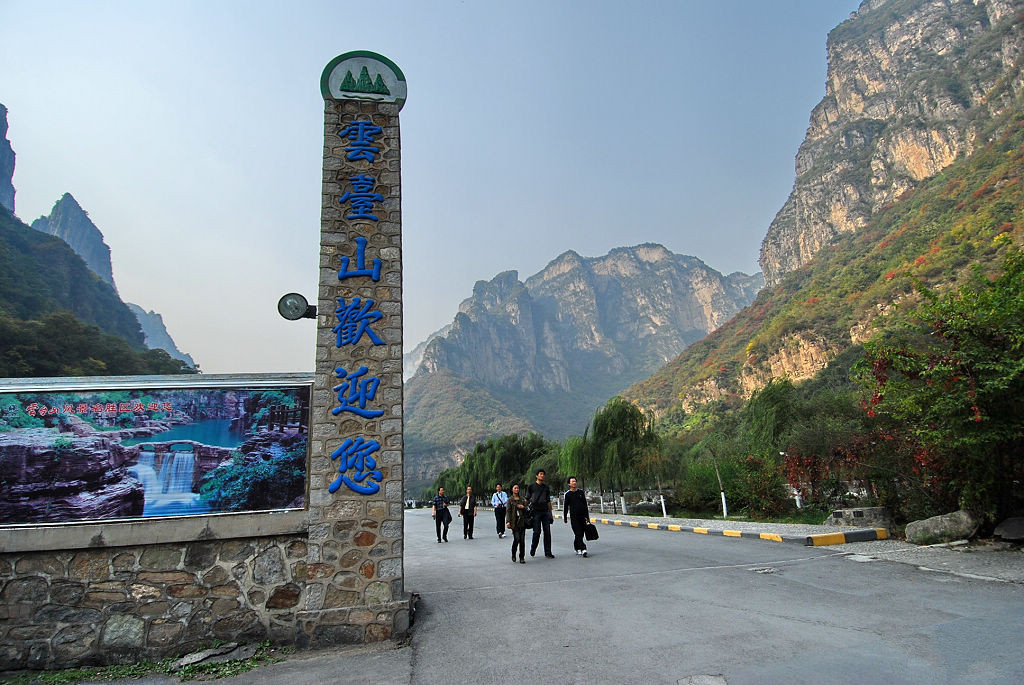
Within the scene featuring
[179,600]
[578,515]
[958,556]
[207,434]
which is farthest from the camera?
[578,515]

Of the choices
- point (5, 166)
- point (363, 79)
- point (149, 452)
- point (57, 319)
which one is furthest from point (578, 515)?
point (5, 166)

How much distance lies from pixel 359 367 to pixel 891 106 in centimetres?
13762

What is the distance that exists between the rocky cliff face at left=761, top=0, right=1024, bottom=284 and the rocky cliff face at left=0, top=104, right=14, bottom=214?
159 m

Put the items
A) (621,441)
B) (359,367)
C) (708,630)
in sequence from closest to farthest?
1. (708,630)
2. (359,367)
3. (621,441)

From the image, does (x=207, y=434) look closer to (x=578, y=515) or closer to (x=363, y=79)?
(x=363, y=79)

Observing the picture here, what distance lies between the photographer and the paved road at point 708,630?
12.4ft

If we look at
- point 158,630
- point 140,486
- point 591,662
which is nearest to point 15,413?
point 140,486

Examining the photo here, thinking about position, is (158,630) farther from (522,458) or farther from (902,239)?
(902,239)

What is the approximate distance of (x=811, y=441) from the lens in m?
15.1

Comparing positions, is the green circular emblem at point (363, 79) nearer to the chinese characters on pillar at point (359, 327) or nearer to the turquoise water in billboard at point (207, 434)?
the chinese characters on pillar at point (359, 327)

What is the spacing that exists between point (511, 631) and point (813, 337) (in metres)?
70.5

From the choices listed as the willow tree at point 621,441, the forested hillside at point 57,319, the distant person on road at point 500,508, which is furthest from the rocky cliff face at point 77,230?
the distant person on road at point 500,508

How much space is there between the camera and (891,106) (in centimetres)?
10912

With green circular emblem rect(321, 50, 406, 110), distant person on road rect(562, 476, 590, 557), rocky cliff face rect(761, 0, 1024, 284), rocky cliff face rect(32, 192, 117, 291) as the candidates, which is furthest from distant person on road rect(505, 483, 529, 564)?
rocky cliff face rect(32, 192, 117, 291)
